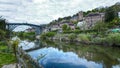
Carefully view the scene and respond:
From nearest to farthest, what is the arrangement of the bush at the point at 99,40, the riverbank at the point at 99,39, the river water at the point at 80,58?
the river water at the point at 80,58, the riverbank at the point at 99,39, the bush at the point at 99,40

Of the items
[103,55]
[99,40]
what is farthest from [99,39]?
[103,55]

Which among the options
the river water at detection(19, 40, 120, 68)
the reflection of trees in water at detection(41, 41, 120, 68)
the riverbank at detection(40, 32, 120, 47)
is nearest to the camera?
the river water at detection(19, 40, 120, 68)

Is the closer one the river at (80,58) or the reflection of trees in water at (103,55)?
the river at (80,58)

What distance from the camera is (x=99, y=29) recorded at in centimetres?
7269

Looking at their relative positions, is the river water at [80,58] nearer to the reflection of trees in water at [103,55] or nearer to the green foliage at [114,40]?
the reflection of trees in water at [103,55]

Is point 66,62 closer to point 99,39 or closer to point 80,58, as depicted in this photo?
point 80,58

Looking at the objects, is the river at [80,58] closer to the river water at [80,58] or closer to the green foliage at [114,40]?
the river water at [80,58]

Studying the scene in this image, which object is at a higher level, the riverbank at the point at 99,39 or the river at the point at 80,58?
the riverbank at the point at 99,39

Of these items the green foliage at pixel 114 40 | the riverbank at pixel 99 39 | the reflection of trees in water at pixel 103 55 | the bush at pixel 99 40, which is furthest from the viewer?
the bush at pixel 99 40

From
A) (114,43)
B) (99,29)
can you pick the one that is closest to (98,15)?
(99,29)

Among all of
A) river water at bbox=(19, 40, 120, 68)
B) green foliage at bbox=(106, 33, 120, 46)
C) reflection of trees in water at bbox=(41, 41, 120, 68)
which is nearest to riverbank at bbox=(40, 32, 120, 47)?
green foliage at bbox=(106, 33, 120, 46)

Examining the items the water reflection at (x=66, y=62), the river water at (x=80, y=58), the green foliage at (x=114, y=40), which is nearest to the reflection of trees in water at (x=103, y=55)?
the river water at (x=80, y=58)

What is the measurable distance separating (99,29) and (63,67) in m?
46.9

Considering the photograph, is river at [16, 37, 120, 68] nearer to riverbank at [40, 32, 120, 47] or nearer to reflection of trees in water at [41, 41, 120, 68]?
reflection of trees in water at [41, 41, 120, 68]
